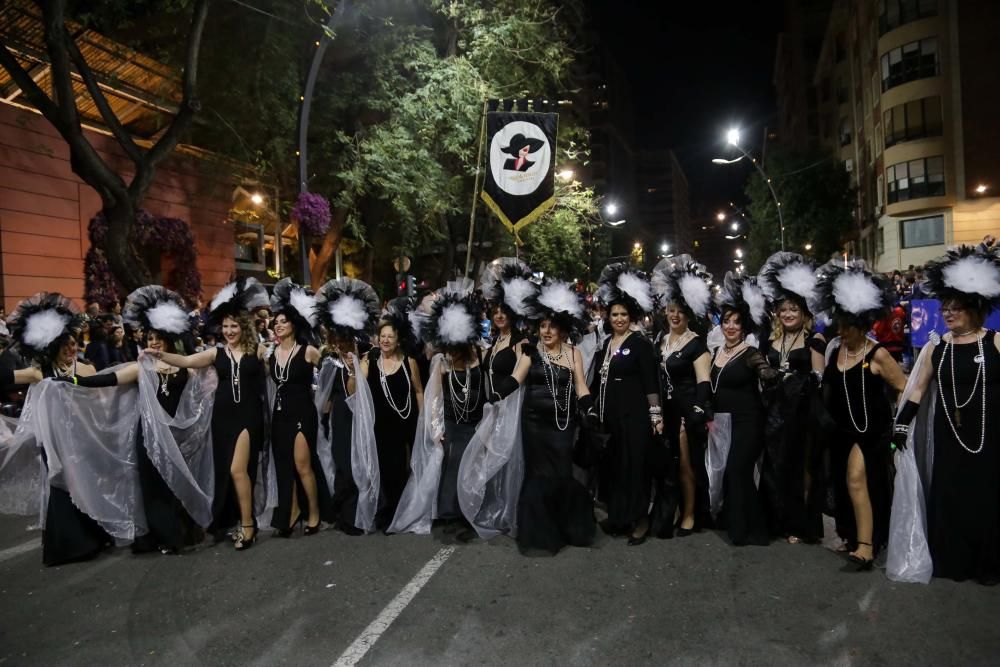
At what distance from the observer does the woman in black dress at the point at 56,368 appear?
542cm

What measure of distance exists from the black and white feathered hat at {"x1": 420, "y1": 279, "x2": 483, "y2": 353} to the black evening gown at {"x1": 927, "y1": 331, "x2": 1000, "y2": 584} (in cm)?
346

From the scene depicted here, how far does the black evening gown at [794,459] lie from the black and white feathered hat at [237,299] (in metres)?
4.28

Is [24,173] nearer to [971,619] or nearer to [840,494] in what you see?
[840,494]

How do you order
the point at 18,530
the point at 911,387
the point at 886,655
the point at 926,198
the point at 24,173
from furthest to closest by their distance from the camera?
1. the point at 926,198
2. the point at 24,173
3. the point at 18,530
4. the point at 911,387
5. the point at 886,655

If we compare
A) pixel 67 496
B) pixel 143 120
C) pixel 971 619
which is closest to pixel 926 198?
pixel 143 120

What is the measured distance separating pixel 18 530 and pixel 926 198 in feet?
132

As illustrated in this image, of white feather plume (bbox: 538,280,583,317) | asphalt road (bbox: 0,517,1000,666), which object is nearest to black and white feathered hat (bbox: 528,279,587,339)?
white feather plume (bbox: 538,280,583,317)

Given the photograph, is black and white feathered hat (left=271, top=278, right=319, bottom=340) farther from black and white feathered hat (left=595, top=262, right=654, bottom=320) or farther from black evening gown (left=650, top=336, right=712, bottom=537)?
black evening gown (left=650, top=336, right=712, bottom=537)

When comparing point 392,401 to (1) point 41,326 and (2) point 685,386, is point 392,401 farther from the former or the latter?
(1) point 41,326

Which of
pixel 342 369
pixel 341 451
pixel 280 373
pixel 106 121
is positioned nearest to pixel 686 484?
pixel 341 451

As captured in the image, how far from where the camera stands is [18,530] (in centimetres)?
656

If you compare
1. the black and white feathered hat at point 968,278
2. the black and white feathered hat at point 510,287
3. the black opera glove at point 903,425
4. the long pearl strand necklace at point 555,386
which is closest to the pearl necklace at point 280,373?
the black and white feathered hat at point 510,287

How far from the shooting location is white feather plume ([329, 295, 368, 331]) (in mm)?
6051

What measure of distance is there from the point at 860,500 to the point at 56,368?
20.7 feet
